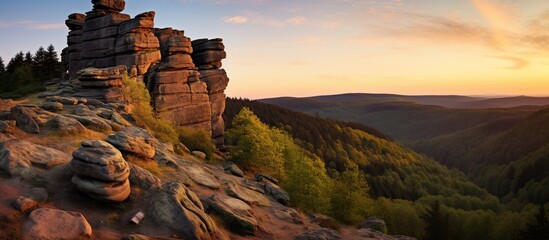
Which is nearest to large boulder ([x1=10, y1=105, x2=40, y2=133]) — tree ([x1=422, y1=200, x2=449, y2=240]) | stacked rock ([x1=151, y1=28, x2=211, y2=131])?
stacked rock ([x1=151, y1=28, x2=211, y2=131])

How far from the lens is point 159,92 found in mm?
60438

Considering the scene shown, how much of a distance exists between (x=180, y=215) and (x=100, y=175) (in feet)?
16.4

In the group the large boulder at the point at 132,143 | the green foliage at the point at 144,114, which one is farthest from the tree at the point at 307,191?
the large boulder at the point at 132,143

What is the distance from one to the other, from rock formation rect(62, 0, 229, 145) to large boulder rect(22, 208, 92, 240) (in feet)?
131

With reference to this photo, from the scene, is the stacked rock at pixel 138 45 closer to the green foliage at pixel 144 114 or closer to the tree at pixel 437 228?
the green foliage at pixel 144 114

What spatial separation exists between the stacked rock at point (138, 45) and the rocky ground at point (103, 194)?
27697 mm

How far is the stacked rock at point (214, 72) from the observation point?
7119cm

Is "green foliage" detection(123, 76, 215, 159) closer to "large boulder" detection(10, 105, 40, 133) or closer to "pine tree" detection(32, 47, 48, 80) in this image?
"large boulder" detection(10, 105, 40, 133)

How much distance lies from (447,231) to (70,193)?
84.1 m

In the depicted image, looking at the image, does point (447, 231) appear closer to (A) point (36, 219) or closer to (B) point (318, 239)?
(B) point (318, 239)

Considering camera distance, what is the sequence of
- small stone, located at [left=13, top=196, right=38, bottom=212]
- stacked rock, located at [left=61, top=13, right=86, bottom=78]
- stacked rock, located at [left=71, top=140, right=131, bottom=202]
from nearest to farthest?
small stone, located at [left=13, top=196, right=38, bottom=212], stacked rock, located at [left=71, top=140, right=131, bottom=202], stacked rock, located at [left=61, top=13, right=86, bottom=78]

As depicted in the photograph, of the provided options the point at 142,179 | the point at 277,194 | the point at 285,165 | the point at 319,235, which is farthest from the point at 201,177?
the point at 285,165

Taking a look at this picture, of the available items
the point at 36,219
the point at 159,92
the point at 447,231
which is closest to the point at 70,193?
the point at 36,219

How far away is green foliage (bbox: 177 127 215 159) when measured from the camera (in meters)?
52.2
